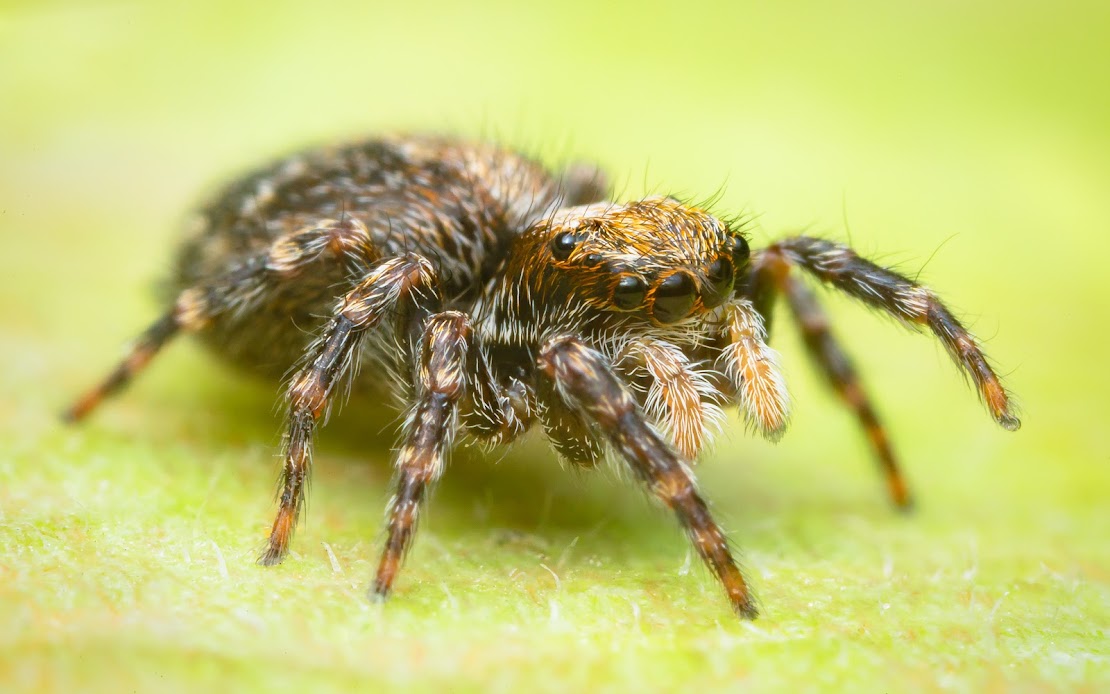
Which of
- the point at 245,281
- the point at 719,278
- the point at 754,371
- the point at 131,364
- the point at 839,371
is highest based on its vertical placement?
the point at 719,278

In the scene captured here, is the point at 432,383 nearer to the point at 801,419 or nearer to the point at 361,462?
the point at 361,462

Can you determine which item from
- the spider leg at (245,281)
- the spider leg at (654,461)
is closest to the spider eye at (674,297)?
the spider leg at (654,461)

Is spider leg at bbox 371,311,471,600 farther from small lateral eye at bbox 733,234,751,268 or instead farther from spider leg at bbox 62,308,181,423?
spider leg at bbox 62,308,181,423

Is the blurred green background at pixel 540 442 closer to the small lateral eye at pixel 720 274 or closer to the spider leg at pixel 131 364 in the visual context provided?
the spider leg at pixel 131 364

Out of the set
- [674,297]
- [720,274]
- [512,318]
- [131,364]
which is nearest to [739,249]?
[720,274]

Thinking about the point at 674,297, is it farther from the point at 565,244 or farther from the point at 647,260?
the point at 565,244

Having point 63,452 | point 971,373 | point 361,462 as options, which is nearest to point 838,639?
point 971,373
